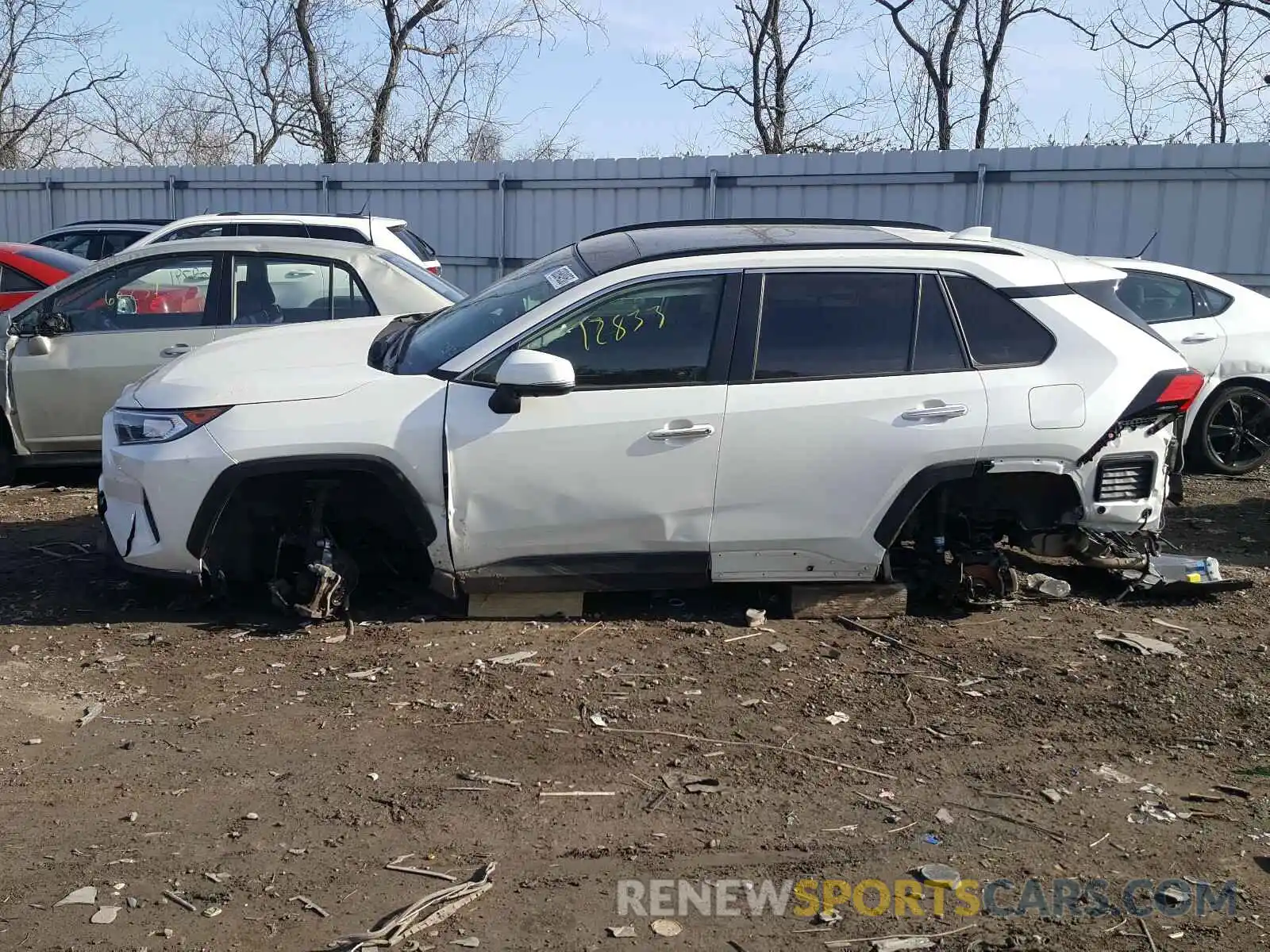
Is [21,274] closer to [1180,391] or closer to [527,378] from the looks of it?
[527,378]

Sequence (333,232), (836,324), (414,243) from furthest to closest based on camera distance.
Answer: (414,243) → (333,232) → (836,324)

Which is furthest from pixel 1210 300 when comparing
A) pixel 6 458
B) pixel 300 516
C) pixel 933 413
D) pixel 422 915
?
pixel 6 458

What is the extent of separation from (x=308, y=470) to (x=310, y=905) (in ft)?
7.64

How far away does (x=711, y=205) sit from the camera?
50.2 ft

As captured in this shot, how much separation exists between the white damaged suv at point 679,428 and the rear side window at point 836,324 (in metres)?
0.01

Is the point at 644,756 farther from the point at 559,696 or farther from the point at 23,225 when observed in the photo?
the point at 23,225

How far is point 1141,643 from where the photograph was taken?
573 cm

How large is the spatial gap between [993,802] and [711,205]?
11.9m

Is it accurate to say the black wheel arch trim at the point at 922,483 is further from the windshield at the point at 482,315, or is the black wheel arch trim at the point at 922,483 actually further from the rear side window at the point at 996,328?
the windshield at the point at 482,315

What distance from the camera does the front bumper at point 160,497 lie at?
5.41 m

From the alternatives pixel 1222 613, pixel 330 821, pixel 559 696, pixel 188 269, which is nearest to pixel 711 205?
pixel 188 269

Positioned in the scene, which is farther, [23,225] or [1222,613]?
[23,225]

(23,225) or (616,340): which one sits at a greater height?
(23,225)

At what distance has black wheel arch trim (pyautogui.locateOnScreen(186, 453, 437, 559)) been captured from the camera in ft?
17.7
